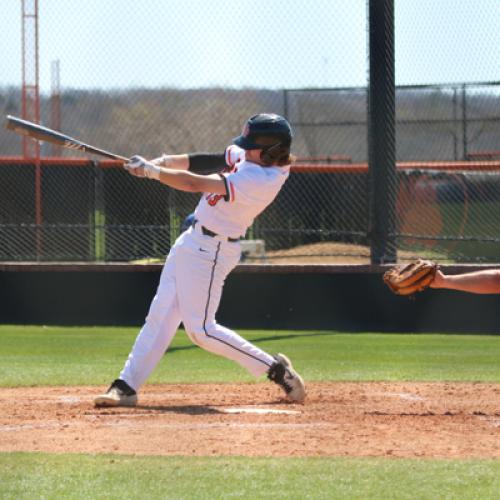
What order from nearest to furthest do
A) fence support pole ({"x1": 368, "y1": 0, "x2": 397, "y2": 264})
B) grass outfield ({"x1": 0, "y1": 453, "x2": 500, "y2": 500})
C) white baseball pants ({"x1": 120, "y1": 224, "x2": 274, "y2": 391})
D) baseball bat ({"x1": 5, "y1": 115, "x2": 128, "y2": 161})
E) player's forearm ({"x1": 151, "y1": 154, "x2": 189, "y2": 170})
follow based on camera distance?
grass outfield ({"x1": 0, "y1": 453, "x2": 500, "y2": 500}) → white baseball pants ({"x1": 120, "y1": 224, "x2": 274, "y2": 391}) → player's forearm ({"x1": 151, "y1": 154, "x2": 189, "y2": 170}) → baseball bat ({"x1": 5, "y1": 115, "x2": 128, "y2": 161}) → fence support pole ({"x1": 368, "y1": 0, "x2": 397, "y2": 264})

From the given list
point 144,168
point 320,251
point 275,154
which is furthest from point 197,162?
point 320,251

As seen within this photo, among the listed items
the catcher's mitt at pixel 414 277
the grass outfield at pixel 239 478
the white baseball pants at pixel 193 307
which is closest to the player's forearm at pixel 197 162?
the white baseball pants at pixel 193 307

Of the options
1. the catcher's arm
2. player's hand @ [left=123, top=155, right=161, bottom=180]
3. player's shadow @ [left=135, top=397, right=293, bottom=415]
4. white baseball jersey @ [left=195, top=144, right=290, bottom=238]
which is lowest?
player's shadow @ [left=135, top=397, right=293, bottom=415]

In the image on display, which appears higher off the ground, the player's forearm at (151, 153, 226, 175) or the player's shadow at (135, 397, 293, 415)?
the player's forearm at (151, 153, 226, 175)

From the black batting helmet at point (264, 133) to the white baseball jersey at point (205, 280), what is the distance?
0.42 ft

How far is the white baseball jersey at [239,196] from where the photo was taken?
20.9 ft

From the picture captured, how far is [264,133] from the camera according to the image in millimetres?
6496

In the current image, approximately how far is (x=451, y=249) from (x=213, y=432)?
7942 mm

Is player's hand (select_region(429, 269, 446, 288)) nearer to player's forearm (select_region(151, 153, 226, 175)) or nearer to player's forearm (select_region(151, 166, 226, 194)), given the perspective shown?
player's forearm (select_region(151, 166, 226, 194))

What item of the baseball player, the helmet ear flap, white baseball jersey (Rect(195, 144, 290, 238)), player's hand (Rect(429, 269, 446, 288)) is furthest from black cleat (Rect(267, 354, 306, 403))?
the helmet ear flap

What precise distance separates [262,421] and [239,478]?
150 cm

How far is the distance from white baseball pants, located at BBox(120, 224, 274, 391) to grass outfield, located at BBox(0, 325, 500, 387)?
1.30 metres

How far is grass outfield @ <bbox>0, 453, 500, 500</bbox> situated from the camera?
433 cm

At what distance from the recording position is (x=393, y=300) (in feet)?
38.4
